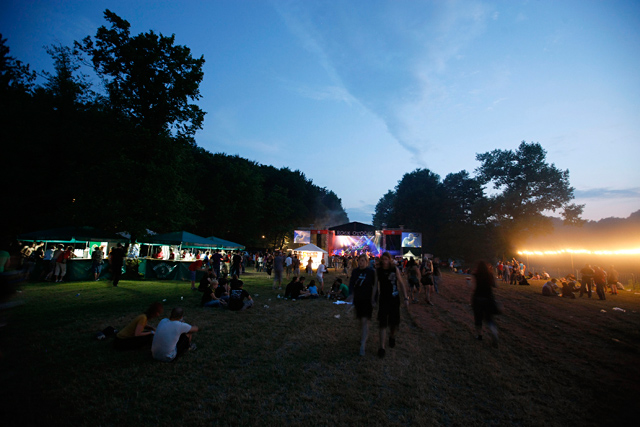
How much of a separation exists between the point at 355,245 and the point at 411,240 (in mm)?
8491

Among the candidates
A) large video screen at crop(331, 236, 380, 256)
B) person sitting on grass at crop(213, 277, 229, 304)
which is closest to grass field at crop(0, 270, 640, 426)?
person sitting on grass at crop(213, 277, 229, 304)

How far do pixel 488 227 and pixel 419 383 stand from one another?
156 feet

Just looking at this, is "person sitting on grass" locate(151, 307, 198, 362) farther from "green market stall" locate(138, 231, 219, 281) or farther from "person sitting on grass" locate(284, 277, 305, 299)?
"green market stall" locate(138, 231, 219, 281)

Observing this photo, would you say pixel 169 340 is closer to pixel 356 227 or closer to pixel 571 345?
pixel 571 345

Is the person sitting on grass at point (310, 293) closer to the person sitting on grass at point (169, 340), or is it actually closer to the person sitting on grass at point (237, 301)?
the person sitting on grass at point (237, 301)

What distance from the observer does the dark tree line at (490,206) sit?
3925 centimetres

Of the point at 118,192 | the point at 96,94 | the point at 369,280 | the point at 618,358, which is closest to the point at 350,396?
the point at 369,280

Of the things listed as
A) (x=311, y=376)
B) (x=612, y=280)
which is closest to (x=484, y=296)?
(x=311, y=376)

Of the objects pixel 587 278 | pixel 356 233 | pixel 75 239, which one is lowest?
pixel 587 278

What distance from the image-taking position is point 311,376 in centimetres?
430

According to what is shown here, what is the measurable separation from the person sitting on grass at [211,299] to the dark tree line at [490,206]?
43.9 meters

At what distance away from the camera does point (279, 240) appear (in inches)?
2137

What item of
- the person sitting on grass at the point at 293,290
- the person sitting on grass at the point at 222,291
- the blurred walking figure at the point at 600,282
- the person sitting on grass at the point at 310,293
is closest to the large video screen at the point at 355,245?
the blurred walking figure at the point at 600,282

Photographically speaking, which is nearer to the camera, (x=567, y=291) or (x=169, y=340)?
(x=169, y=340)
